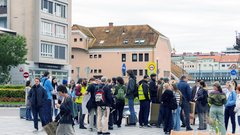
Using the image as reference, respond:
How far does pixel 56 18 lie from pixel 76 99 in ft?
163

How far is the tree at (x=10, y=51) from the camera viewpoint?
55.4 m

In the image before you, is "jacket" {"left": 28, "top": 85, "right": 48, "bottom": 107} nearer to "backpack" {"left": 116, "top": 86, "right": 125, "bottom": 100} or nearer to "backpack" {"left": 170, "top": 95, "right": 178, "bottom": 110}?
"backpack" {"left": 116, "top": 86, "right": 125, "bottom": 100}

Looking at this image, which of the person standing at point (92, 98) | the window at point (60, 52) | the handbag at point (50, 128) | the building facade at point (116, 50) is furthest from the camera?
the building facade at point (116, 50)

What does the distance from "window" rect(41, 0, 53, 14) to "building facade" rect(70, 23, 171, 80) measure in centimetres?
1625

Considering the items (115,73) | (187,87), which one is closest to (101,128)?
(187,87)

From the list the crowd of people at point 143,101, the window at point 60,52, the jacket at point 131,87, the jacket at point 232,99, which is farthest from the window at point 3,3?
the jacket at point 232,99

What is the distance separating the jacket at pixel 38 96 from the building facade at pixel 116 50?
214 feet

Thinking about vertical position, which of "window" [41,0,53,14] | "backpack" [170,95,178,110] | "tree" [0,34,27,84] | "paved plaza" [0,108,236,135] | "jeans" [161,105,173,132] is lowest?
"paved plaza" [0,108,236,135]

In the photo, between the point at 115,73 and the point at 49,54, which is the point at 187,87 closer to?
the point at 49,54

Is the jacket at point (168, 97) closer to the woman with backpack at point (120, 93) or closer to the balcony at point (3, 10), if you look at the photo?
the woman with backpack at point (120, 93)

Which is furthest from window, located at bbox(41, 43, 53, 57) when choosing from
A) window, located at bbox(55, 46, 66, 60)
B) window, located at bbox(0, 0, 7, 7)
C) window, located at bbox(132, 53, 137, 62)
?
window, located at bbox(132, 53, 137, 62)

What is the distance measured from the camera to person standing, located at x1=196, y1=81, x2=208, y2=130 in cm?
1798

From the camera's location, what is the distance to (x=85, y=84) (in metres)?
18.7

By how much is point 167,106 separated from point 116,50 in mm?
67835
